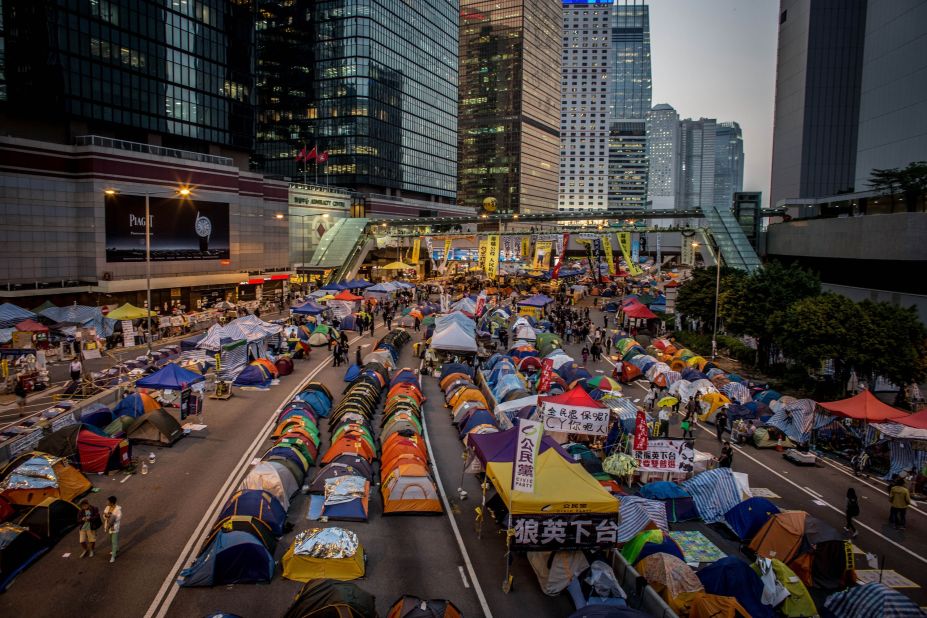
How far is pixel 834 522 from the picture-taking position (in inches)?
575

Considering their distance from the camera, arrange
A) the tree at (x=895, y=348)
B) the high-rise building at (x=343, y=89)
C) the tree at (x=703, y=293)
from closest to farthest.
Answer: the tree at (x=895, y=348)
the tree at (x=703, y=293)
the high-rise building at (x=343, y=89)

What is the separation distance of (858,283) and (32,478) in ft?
154

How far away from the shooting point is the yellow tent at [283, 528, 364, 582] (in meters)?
10.9

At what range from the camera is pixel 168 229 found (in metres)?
45.6

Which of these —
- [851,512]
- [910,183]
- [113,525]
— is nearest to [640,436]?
[851,512]

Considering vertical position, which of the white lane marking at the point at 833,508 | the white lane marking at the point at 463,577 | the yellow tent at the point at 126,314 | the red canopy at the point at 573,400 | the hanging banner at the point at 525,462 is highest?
the yellow tent at the point at 126,314

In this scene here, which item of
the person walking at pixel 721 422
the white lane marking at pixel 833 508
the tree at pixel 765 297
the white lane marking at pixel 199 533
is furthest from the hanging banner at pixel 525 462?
the tree at pixel 765 297

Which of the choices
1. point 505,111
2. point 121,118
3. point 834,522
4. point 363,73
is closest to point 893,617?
point 834,522

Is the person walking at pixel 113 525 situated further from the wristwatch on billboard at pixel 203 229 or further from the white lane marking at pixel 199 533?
the wristwatch on billboard at pixel 203 229

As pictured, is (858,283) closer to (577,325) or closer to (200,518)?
(577,325)

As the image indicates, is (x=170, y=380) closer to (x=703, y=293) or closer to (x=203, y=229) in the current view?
(x=203, y=229)

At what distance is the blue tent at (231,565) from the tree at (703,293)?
32466 millimetres

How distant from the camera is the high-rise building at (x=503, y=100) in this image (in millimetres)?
177875

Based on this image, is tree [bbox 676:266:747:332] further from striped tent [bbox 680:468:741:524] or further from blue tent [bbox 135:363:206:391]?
blue tent [bbox 135:363:206:391]
